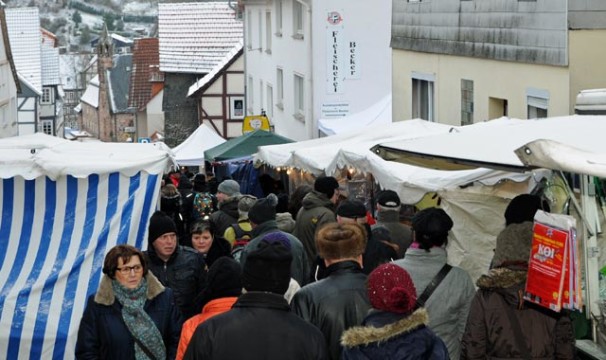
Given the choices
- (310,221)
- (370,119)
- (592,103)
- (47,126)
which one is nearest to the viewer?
(592,103)

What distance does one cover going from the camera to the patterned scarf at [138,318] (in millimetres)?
6734

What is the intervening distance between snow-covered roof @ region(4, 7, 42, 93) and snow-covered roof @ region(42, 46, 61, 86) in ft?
24.4

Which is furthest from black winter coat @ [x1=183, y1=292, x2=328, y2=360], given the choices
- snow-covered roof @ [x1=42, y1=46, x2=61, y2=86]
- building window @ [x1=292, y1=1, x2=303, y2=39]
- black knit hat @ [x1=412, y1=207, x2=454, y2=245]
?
snow-covered roof @ [x1=42, y1=46, x2=61, y2=86]

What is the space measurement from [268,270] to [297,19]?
26640mm

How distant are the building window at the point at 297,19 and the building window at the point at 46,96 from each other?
55601 mm

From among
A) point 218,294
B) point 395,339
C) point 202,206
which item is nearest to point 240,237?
point 202,206

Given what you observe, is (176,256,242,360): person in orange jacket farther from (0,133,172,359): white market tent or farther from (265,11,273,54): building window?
(265,11,273,54): building window

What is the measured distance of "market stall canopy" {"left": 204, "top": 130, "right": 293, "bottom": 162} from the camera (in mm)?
24781

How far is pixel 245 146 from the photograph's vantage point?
982 inches

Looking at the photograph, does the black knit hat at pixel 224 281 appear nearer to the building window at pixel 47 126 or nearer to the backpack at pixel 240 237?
the backpack at pixel 240 237

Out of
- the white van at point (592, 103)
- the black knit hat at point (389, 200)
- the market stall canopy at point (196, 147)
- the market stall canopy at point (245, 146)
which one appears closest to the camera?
the white van at point (592, 103)

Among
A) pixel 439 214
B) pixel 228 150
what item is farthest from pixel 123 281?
pixel 228 150

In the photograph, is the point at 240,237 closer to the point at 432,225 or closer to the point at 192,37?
the point at 432,225

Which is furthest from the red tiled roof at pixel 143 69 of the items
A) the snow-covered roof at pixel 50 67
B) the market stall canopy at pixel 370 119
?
the market stall canopy at pixel 370 119
